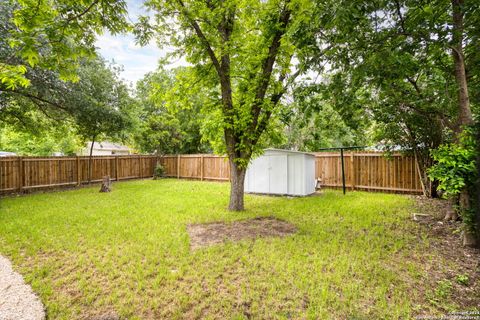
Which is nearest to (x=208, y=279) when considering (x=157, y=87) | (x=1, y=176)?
(x=157, y=87)

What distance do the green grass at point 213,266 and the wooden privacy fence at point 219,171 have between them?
3.29m

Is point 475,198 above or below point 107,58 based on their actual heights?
below

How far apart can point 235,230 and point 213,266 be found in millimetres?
1512

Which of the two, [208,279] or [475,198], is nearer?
[208,279]

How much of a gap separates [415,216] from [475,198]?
2.35 metres

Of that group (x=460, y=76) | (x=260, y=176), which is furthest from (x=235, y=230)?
(x=260, y=176)

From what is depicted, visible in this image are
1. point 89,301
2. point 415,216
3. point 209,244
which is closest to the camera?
point 89,301

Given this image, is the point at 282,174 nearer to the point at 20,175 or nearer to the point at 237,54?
the point at 237,54

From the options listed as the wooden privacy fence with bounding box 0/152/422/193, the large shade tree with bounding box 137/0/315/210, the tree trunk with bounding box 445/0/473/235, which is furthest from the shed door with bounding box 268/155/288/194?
the tree trunk with bounding box 445/0/473/235

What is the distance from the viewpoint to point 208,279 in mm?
2854

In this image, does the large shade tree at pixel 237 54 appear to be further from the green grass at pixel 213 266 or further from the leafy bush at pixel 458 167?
the leafy bush at pixel 458 167

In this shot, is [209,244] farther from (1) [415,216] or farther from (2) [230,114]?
(1) [415,216]

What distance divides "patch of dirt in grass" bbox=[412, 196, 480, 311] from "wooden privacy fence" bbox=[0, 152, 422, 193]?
12.9ft

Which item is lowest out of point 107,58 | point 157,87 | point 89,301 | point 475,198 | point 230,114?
point 89,301
